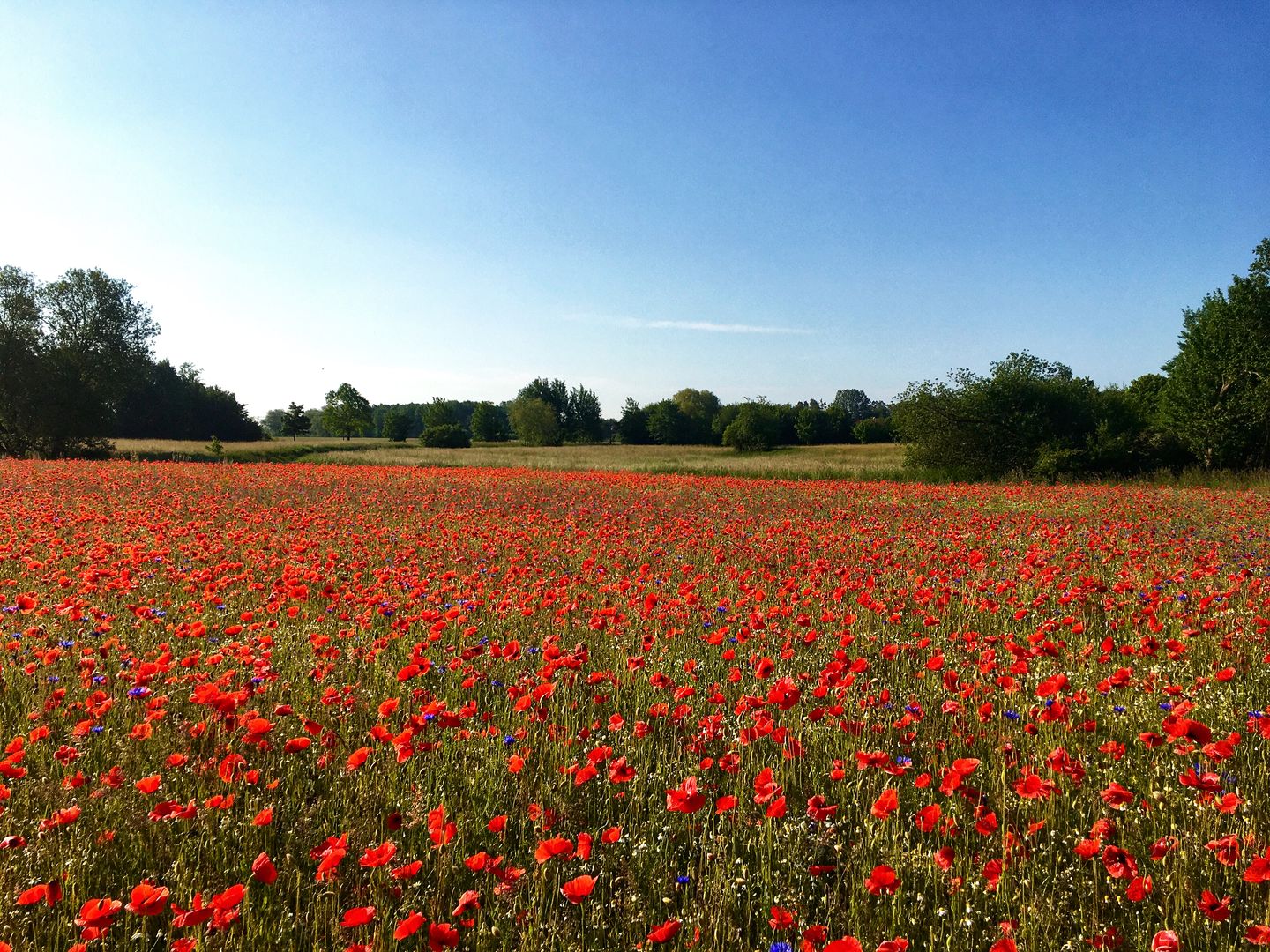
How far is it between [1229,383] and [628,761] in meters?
33.9

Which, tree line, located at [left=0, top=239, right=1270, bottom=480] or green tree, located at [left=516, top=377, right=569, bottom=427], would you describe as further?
green tree, located at [left=516, top=377, right=569, bottom=427]

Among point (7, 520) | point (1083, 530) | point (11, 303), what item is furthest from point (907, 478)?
point (11, 303)

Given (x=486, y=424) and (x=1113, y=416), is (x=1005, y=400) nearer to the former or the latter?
Result: (x=1113, y=416)

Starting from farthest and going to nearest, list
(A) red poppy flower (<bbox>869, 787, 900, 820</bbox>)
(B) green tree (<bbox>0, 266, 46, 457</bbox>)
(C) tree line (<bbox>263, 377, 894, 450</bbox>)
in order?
(C) tree line (<bbox>263, 377, 894, 450</bbox>) < (B) green tree (<bbox>0, 266, 46, 457</bbox>) < (A) red poppy flower (<bbox>869, 787, 900, 820</bbox>)

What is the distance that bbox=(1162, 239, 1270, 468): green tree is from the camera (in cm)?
2541

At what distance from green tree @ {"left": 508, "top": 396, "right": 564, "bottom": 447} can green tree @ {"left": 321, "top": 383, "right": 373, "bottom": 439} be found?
64.5ft

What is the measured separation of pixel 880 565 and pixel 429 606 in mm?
5052

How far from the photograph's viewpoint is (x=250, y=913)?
213cm

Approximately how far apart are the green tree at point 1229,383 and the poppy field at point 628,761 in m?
25.6

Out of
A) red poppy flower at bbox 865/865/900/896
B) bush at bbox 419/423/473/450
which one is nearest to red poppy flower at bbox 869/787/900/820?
red poppy flower at bbox 865/865/900/896

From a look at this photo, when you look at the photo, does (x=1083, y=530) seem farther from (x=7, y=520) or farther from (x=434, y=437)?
(x=434, y=437)

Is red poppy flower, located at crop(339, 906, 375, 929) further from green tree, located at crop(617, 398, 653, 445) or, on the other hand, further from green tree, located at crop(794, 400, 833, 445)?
green tree, located at crop(617, 398, 653, 445)

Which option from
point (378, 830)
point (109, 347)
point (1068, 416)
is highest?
point (109, 347)

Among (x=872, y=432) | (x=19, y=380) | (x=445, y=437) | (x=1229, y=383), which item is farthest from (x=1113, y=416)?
(x=445, y=437)
